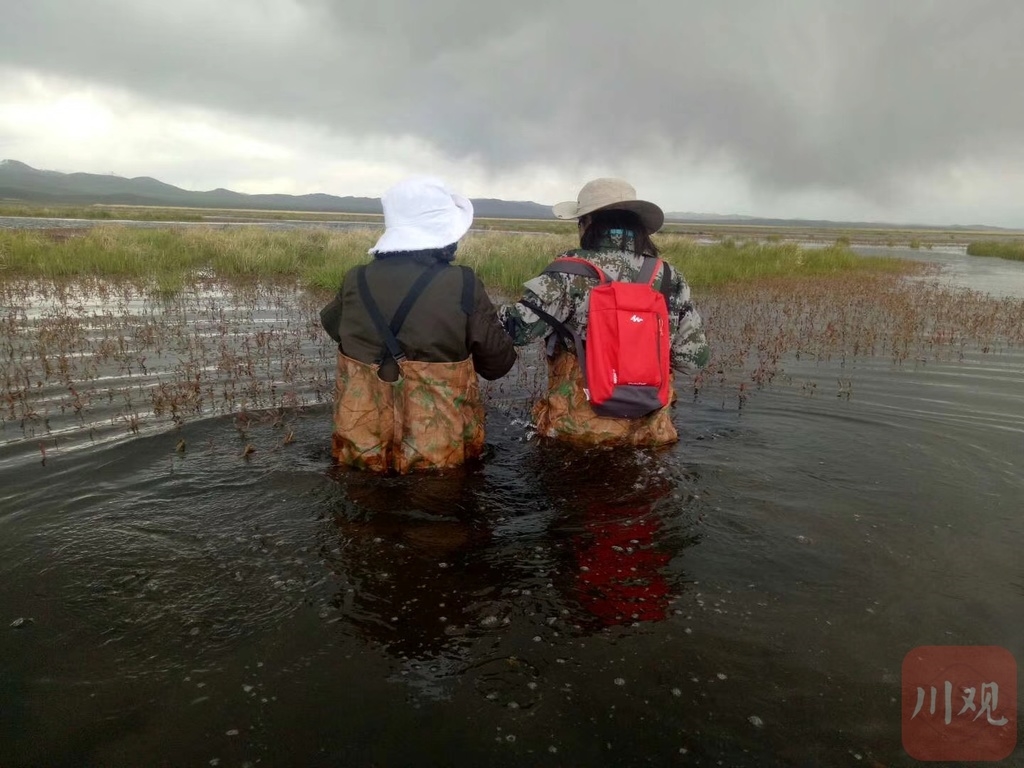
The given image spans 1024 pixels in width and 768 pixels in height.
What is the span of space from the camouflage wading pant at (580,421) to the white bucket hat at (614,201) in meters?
1.31

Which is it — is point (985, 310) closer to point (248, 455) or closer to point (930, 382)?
point (930, 382)

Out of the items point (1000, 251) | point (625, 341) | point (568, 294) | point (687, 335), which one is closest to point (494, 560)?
point (625, 341)

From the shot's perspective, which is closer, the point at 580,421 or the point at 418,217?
the point at 418,217

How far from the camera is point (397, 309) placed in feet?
15.8

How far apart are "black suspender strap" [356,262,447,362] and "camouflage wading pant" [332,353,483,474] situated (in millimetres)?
184

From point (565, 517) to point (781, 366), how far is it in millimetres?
6228

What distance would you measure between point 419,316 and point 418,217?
2.43 feet

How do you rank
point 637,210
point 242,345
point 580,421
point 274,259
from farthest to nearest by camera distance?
point 274,259 < point 242,345 < point 580,421 < point 637,210

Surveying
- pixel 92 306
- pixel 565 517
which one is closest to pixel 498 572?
pixel 565 517

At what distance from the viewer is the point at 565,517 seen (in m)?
4.73

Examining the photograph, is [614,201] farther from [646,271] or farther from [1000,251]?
[1000,251]

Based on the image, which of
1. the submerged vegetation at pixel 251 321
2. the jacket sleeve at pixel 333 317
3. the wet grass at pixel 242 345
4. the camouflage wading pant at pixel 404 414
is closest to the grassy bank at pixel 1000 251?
the submerged vegetation at pixel 251 321

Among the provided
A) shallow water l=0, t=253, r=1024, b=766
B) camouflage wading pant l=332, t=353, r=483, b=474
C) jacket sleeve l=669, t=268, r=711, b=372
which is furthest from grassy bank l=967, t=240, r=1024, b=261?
camouflage wading pant l=332, t=353, r=483, b=474

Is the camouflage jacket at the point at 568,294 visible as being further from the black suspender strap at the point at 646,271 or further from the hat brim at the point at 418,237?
the hat brim at the point at 418,237
